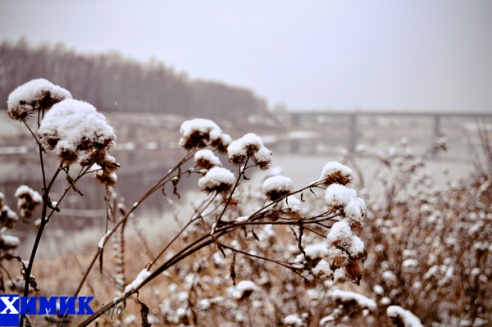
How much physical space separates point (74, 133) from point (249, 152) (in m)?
0.49

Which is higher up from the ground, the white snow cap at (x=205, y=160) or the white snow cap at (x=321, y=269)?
the white snow cap at (x=205, y=160)

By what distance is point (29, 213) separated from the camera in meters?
1.91

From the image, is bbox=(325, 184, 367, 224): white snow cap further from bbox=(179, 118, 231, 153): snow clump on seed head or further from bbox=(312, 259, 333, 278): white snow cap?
bbox=(179, 118, 231, 153): snow clump on seed head

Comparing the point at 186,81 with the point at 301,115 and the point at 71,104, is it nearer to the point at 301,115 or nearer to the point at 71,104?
the point at 301,115

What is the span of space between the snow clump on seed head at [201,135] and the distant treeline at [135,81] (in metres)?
19.7

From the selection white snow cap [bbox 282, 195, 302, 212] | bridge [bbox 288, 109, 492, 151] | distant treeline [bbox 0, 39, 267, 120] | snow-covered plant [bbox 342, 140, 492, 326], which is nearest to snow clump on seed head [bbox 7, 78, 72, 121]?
white snow cap [bbox 282, 195, 302, 212]

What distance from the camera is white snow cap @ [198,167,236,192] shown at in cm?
126

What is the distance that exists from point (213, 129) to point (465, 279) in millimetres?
3696

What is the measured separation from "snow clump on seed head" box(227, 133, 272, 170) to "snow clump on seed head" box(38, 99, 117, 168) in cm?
35

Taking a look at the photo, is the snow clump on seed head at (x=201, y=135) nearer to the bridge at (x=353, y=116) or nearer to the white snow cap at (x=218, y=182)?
the white snow cap at (x=218, y=182)

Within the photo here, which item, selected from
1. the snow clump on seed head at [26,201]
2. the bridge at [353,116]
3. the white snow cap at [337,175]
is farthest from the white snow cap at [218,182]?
the bridge at [353,116]

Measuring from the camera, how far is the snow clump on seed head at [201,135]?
141 centimetres

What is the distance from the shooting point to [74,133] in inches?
37.7

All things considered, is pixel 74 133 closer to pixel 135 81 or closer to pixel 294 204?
pixel 294 204
